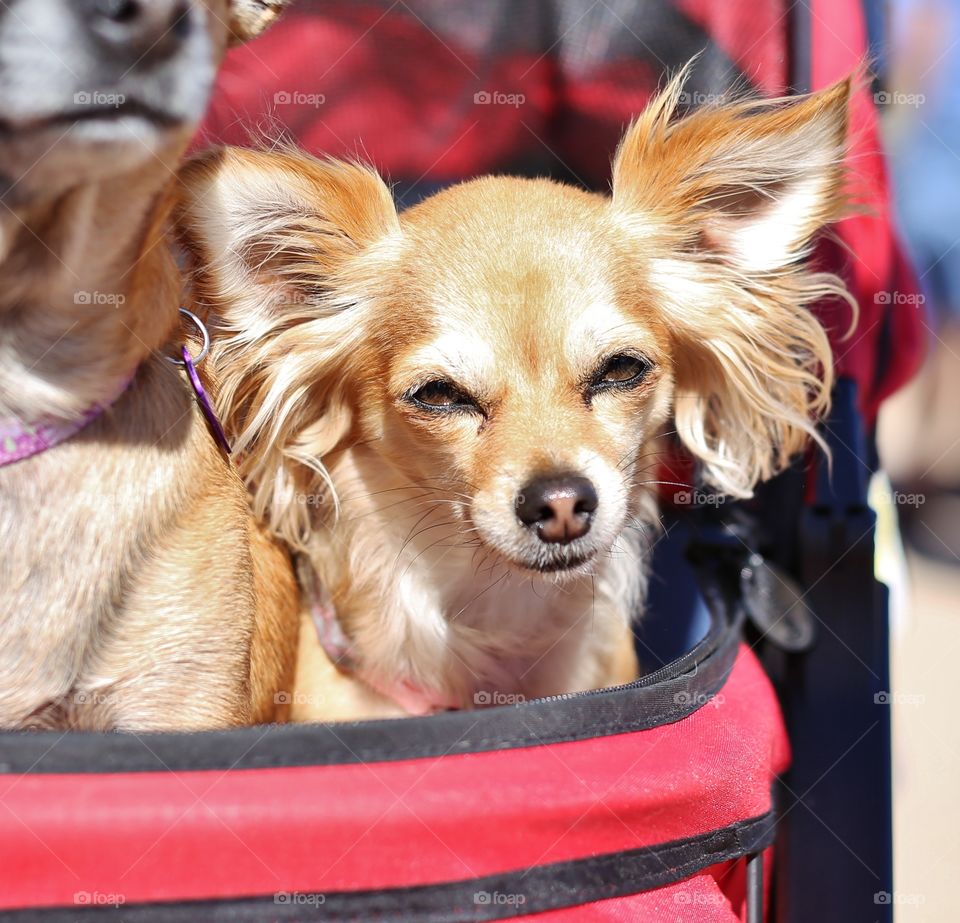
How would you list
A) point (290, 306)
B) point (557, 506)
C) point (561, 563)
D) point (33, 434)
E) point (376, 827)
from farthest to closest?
point (290, 306) < point (561, 563) < point (557, 506) < point (33, 434) < point (376, 827)

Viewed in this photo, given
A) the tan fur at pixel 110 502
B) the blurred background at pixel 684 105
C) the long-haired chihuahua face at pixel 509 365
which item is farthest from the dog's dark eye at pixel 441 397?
the blurred background at pixel 684 105

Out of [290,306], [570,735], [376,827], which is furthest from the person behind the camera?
[290,306]

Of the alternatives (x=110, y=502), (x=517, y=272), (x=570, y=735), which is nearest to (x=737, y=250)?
(x=517, y=272)

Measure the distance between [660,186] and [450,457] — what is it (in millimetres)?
686

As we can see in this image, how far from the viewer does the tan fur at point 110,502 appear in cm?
138

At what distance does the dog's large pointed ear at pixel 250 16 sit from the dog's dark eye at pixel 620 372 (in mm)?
748

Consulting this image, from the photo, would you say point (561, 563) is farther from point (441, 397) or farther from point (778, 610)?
point (778, 610)

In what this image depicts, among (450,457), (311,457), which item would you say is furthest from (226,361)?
(450,457)

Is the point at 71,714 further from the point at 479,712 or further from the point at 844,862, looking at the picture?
the point at 844,862

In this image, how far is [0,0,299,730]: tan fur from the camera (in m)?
1.38

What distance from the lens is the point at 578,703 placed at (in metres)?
1.32

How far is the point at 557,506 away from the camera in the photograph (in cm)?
160

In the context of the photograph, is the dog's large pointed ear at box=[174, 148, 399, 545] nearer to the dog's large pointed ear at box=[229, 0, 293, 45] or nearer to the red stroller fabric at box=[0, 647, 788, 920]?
the dog's large pointed ear at box=[229, 0, 293, 45]

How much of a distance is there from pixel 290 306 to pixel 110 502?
2.14 ft
